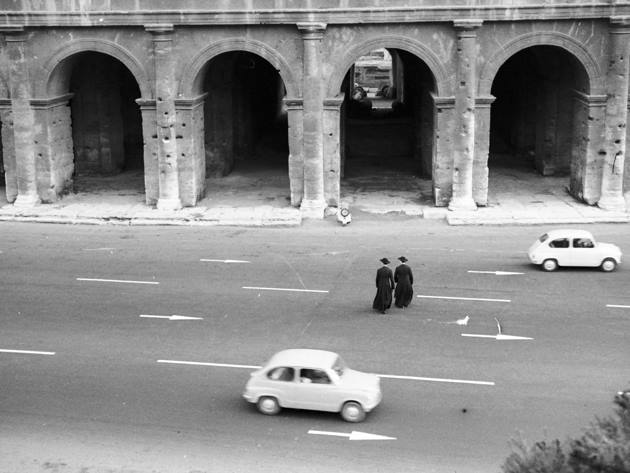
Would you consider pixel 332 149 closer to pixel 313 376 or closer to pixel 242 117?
pixel 242 117

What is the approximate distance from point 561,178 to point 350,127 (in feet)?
39.7

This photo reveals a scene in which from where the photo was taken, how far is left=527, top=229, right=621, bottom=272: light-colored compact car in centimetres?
3371

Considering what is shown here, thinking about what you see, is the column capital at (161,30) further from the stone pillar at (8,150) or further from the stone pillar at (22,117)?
the stone pillar at (8,150)

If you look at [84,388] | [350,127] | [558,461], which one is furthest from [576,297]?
[350,127]

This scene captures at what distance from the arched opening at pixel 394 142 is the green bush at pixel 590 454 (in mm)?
26219

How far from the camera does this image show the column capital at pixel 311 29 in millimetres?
39031

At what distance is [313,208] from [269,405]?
16.9m

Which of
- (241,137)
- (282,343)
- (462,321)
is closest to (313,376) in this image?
(282,343)

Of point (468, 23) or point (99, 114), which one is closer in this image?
point (468, 23)

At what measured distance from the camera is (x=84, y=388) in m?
25.7

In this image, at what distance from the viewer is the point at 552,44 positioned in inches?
1566

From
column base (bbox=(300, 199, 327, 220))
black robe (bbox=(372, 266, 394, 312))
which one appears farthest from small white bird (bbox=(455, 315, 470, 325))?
column base (bbox=(300, 199, 327, 220))

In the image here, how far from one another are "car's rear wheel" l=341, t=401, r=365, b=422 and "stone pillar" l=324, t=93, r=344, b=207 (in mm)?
17809

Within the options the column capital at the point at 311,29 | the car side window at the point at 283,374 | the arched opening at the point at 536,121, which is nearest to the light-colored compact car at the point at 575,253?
the arched opening at the point at 536,121
